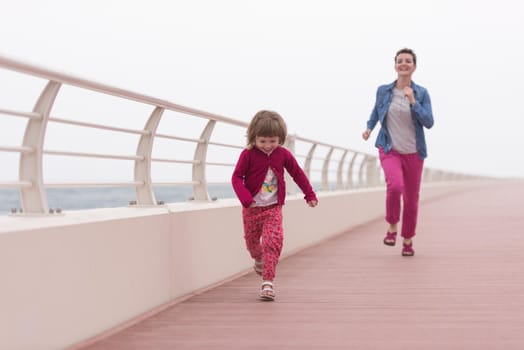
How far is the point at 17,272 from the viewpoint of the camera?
3.57 meters

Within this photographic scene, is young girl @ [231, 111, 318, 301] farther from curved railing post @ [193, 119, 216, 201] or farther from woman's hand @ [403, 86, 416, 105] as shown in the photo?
woman's hand @ [403, 86, 416, 105]

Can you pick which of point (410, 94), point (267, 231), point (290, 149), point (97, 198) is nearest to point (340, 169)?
point (290, 149)

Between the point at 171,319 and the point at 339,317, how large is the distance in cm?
92

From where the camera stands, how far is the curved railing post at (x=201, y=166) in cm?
685

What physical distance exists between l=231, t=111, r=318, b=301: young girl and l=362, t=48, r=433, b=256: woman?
254 centimetres

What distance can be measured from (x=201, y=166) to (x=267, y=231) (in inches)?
46.6

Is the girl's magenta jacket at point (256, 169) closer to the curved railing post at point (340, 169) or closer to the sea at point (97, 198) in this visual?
the curved railing post at point (340, 169)

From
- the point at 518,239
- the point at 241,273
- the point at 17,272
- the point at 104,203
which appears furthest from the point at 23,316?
the point at 104,203

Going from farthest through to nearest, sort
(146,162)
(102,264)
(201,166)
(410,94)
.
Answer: (410,94)
(201,166)
(146,162)
(102,264)

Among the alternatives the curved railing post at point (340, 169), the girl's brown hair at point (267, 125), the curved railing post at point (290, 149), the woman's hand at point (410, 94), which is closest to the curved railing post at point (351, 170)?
the curved railing post at point (340, 169)

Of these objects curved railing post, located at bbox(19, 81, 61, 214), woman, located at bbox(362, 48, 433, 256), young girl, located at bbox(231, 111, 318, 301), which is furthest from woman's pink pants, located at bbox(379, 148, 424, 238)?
curved railing post, located at bbox(19, 81, 61, 214)

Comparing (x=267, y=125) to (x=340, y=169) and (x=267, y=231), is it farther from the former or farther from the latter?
(x=340, y=169)

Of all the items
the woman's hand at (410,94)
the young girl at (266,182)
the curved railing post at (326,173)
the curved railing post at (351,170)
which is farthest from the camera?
the curved railing post at (351,170)

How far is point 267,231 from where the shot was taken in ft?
19.3
